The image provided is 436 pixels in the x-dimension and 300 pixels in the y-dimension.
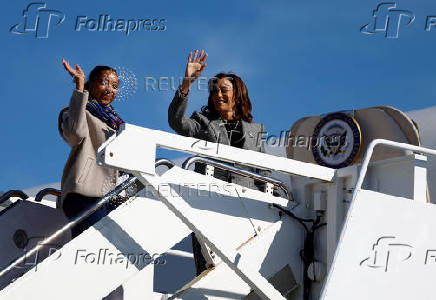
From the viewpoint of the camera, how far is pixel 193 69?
5379mm

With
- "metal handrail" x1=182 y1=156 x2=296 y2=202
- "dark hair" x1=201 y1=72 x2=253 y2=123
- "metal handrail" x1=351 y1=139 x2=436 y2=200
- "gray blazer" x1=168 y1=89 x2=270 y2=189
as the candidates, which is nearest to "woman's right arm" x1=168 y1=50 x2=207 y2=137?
"gray blazer" x1=168 y1=89 x2=270 y2=189

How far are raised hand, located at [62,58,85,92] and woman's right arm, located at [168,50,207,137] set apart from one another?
0.80 m

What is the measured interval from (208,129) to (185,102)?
0.29 metres

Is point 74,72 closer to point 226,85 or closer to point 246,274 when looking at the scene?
point 226,85

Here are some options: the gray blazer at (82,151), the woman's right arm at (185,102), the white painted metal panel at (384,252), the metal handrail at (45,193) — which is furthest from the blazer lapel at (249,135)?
the metal handrail at (45,193)

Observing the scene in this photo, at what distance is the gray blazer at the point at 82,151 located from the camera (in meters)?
4.77

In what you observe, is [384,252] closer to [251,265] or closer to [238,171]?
[251,265]

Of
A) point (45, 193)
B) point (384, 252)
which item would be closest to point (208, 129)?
point (45, 193)

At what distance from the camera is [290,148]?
5969 millimetres

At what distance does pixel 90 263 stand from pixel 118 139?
2.69 feet

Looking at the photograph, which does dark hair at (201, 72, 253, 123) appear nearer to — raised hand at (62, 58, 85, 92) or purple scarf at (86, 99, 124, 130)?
purple scarf at (86, 99, 124, 130)

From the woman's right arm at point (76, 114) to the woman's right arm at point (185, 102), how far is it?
0.74 m

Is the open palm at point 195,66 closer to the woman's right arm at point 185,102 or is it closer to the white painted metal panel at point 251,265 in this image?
the woman's right arm at point 185,102

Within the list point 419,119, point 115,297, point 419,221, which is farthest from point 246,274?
point 419,119
